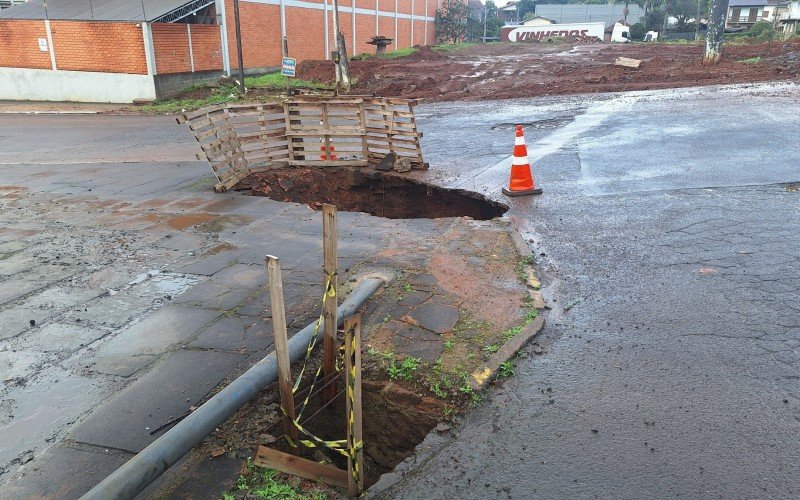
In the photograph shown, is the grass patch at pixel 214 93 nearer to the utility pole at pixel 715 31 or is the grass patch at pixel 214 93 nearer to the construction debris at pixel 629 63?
the construction debris at pixel 629 63

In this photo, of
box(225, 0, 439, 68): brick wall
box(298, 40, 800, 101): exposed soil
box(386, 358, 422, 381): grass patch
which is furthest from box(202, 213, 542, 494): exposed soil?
box(225, 0, 439, 68): brick wall

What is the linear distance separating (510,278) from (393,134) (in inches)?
199

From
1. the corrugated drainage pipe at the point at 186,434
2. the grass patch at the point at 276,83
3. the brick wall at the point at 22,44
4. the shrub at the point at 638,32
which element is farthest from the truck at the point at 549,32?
the corrugated drainage pipe at the point at 186,434

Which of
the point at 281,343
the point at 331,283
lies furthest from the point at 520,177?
the point at 281,343

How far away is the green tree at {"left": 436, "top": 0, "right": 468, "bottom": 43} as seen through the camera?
180ft

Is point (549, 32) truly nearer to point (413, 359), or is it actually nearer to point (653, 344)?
point (653, 344)

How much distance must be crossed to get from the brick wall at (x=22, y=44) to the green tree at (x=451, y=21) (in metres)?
37.8

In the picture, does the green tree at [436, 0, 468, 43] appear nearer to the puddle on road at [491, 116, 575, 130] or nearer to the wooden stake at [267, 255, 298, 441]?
the puddle on road at [491, 116, 575, 130]

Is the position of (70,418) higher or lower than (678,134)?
lower

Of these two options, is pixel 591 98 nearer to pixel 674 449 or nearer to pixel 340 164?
pixel 340 164

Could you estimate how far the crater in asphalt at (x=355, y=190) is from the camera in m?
9.35

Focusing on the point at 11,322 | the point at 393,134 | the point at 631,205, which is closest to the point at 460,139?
the point at 393,134

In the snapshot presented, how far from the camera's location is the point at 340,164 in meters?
10.1

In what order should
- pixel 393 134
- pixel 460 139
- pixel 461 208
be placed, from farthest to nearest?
1. pixel 460 139
2. pixel 393 134
3. pixel 461 208
